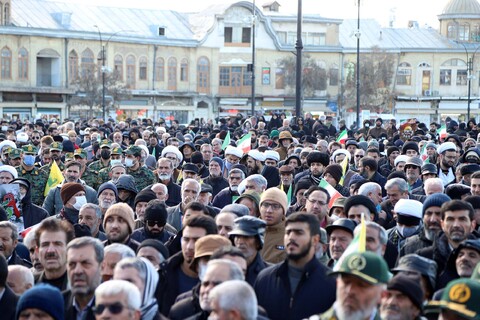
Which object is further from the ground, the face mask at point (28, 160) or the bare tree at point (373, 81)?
the bare tree at point (373, 81)

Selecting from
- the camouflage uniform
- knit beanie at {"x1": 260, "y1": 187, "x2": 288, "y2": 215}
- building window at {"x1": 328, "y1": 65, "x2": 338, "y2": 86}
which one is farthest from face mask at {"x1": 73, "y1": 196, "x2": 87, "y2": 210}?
building window at {"x1": 328, "y1": 65, "x2": 338, "y2": 86}

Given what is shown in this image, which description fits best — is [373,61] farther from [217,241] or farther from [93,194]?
[217,241]

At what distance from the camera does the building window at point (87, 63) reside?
65.2 m

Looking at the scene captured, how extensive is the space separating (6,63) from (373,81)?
2707cm

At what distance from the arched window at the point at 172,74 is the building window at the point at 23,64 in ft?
37.7

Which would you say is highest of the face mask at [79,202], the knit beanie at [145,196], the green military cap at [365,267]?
the green military cap at [365,267]

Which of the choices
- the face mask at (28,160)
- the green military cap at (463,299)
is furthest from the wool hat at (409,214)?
the face mask at (28,160)

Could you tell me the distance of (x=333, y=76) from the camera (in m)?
77.4

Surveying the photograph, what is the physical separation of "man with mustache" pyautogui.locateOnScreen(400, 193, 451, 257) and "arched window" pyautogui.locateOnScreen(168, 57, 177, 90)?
206 feet

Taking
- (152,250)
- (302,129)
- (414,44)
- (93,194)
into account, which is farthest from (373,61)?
(152,250)

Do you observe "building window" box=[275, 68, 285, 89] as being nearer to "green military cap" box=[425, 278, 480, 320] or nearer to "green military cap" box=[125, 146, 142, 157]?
"green military cap" box=[125, 146, 142, 157]

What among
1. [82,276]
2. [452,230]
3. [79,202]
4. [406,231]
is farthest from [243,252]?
[79,202]

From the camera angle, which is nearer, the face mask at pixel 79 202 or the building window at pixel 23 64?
the face mask at pixel 79 202

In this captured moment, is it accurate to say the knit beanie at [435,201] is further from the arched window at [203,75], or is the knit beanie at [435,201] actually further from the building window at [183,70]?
the arched window at [203,75]
